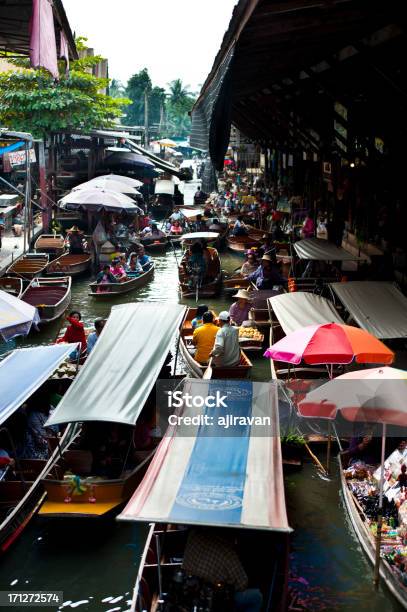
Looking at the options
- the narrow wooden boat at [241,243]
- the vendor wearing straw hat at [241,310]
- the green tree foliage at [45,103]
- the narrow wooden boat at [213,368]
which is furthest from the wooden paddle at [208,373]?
the green tree foliage at [45,103]

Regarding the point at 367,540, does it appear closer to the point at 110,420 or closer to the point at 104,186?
the point at 110,420

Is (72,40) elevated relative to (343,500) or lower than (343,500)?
elevated

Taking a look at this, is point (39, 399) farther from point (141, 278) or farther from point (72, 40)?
point (141, 278)

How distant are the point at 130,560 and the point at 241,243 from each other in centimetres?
1711

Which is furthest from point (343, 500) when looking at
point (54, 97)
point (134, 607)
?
point (54, 97)

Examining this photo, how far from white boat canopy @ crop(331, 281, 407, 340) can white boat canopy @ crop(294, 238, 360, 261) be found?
2.66 meters

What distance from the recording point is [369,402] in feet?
22.2

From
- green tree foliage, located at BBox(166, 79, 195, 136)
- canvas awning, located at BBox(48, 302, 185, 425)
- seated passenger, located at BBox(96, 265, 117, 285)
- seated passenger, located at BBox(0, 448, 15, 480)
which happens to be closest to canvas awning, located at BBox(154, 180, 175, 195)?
seated passenger, located at BBox(96, 265, 117, 285)

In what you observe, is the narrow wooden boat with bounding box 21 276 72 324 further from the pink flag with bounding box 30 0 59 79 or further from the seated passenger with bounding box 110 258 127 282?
the pink flag with bounding box 30 0 59 79

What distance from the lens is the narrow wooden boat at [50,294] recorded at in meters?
15.7

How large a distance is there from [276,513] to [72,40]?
26.4 feet

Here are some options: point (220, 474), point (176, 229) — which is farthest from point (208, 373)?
point (176, 229)

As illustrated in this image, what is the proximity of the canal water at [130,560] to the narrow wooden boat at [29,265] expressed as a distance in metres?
11.0

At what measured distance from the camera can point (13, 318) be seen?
9.58 meters
